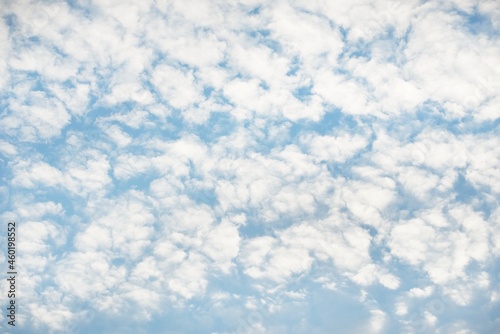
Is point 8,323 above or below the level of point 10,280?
below

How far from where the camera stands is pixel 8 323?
44812 millimetres

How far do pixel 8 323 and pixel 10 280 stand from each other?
6122mm

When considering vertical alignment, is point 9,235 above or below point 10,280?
above

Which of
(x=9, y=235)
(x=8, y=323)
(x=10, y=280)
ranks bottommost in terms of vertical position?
(x=8, y=323)

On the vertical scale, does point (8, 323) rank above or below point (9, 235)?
below

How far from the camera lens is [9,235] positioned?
44.9 meters

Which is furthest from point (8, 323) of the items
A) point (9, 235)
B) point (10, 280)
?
point (9, 235)

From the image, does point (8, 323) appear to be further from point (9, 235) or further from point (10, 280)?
point (9, 235)

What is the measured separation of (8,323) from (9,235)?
13.1m

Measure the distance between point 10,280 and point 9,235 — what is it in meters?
7.18

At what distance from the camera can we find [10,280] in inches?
1807
